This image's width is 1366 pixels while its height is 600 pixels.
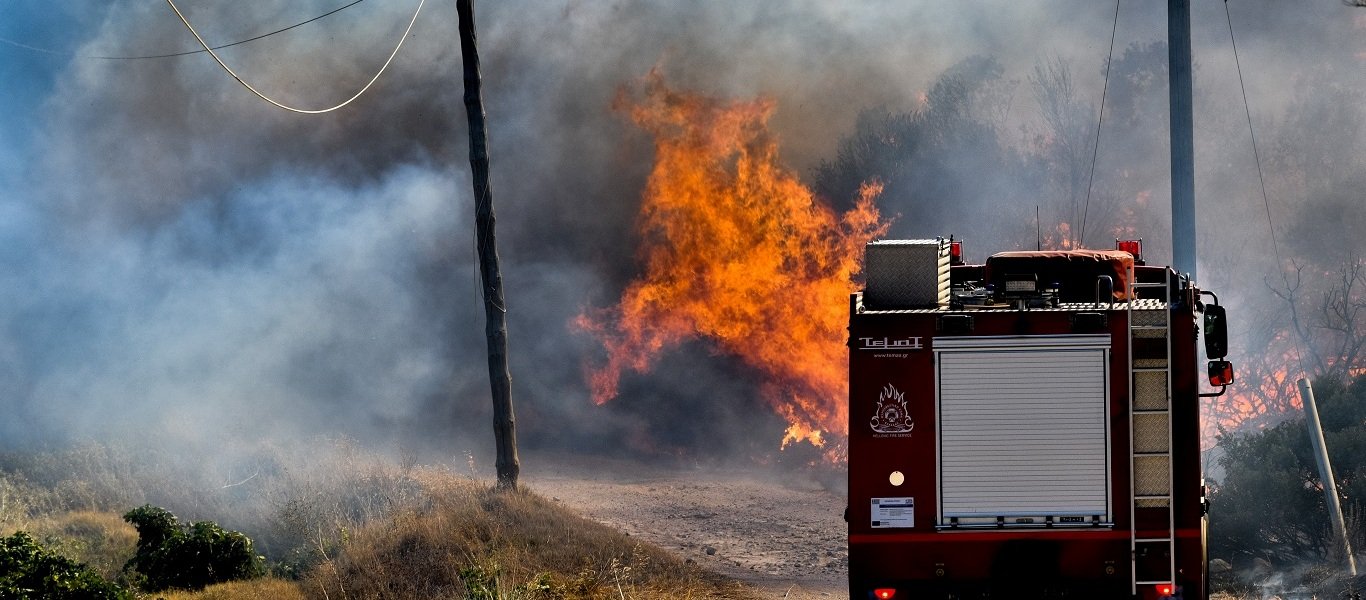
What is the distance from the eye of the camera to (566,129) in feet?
104

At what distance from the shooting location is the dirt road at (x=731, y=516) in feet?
56.0

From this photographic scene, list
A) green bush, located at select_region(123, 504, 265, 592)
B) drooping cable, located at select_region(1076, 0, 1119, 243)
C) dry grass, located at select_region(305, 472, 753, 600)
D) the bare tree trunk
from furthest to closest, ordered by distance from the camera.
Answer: drooping cable, located at select_region(1076, 0, 1119, 243) → the bare tree trunk → green bush, located at select_region(123, 504, 265, 592) → dry grass, located at select_region(305, 472, 753, 600)

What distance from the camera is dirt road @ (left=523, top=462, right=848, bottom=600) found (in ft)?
56.0

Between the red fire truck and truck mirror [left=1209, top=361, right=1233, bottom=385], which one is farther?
truck mirror [left=1209, top=361, right=1233, bottom=385]

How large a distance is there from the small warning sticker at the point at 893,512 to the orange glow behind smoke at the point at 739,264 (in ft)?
50.4

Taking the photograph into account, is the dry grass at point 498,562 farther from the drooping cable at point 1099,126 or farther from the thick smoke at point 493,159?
the drooping cable at point 1099,126

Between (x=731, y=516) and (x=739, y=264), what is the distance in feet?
23.3

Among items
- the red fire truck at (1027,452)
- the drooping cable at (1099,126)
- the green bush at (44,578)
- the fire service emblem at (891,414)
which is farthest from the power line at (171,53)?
the red fire truck at (1027,452)

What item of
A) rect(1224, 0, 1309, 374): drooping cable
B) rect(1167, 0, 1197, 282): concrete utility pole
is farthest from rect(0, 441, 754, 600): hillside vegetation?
rect(1224, 0, 1309, 374): drooping cable

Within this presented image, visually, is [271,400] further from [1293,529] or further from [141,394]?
[1293,529]

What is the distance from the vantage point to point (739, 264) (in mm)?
26875

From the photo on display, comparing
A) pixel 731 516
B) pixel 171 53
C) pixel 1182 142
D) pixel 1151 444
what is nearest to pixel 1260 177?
pixel 1182 142

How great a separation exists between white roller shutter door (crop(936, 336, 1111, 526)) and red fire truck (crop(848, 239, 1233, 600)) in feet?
0.03

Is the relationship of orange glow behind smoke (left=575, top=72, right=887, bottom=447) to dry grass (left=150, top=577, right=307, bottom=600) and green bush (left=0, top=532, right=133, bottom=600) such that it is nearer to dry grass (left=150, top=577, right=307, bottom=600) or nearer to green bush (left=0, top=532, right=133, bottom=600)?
dry grass (left=150, top=577, right=307, bottom=600)
